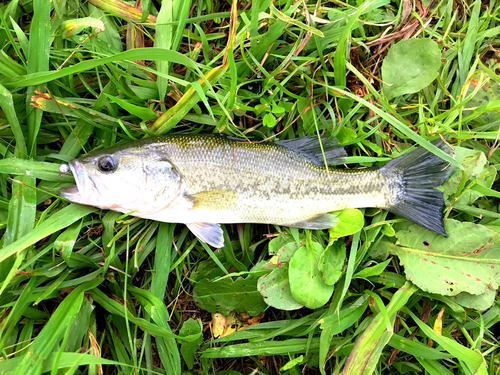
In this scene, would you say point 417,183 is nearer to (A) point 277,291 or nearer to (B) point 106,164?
(A) point 277,291

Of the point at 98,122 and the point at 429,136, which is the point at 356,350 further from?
the point at 98,122

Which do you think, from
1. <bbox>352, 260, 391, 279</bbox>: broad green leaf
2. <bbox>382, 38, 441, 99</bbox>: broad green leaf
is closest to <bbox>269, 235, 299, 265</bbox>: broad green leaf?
<bbox>352, 260, 391, 279</bbox>: broad green leaf

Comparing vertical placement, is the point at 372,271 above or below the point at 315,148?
below

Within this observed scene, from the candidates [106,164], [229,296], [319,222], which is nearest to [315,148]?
[319,222]

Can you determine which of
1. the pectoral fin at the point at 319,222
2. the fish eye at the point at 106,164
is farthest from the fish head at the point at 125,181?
the pectoral fin at the point at 319,222

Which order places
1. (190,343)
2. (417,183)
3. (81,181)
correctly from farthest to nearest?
(417,183) → (190,343) → (81,181)

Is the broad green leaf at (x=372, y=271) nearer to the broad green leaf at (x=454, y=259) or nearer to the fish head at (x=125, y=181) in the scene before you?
the broad green leaf at (x=454, y=259)

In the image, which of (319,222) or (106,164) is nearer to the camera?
(106,164)

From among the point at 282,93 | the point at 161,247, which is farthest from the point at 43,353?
the point at 282,93
